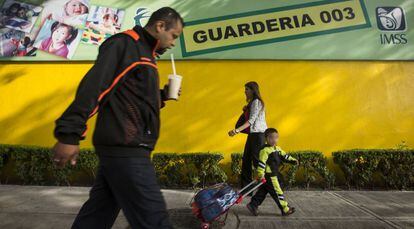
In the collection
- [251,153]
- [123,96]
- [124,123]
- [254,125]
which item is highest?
[123,96]

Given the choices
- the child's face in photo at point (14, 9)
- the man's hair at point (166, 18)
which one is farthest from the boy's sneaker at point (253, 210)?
the child's face in photo at point (14, 9)

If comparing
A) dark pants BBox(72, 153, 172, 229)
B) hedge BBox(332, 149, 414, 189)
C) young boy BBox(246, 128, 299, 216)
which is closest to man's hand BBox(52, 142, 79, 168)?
dark pants BBox(72, 153, 172, 229)

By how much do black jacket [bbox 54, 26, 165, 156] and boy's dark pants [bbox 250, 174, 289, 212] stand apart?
9.22 ft

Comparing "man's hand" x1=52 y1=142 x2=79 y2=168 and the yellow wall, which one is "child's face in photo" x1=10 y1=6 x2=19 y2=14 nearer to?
the yellow wall

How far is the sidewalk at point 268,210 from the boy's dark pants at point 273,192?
167 mm

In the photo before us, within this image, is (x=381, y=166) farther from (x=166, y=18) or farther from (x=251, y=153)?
(x=166, y=18)

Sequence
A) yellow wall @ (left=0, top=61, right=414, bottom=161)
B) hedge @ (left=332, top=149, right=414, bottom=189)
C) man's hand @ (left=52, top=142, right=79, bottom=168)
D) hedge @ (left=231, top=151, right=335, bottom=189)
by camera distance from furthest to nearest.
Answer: yellow wall @ (left=0, top=61, right=414, bottom=161), hedge @ (left=231, top=151, right=335, bottom=189), hedge @ (left=332, top=149, right=414, bottom=189), man's hand @ (left=52, top=142, right=79, bottom=168)

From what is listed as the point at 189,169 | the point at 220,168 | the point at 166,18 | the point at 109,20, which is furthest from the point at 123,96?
the point at 109,20

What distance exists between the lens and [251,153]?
5.73m

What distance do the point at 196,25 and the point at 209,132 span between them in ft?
7.01

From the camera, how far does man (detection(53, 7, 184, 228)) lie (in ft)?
7.04

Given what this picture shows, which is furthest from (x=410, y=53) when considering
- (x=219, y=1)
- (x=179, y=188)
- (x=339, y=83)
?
(x=179, y=188)

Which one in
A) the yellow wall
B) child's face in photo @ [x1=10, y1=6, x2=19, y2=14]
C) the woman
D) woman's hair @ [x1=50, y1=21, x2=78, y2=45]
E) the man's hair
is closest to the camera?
the man's hair

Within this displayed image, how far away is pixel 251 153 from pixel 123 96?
367cm
